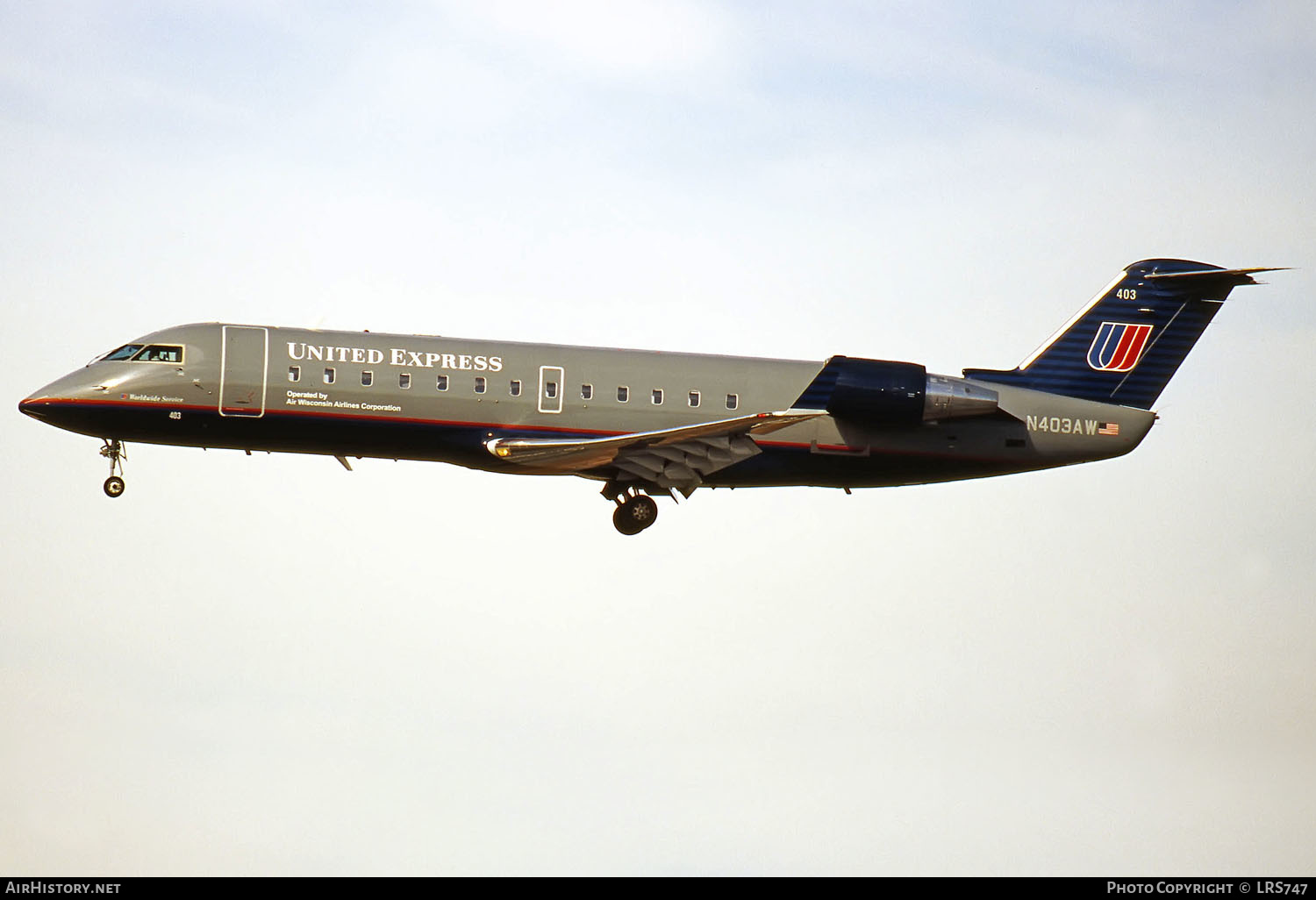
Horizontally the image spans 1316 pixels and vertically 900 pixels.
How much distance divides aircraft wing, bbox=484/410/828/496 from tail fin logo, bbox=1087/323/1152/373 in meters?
7.04

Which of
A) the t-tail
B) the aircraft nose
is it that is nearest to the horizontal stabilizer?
the t-tail

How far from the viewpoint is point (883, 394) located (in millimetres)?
38938

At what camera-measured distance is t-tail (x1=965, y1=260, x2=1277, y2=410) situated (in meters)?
41.8

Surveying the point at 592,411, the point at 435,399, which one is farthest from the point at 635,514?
the point at 435,399

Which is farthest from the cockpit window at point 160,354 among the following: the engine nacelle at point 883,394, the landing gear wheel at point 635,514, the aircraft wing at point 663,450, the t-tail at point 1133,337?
the t-tail at point 1133,337

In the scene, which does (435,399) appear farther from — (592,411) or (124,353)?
(124,353)

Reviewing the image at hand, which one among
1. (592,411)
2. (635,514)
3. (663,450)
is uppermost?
(592,411)

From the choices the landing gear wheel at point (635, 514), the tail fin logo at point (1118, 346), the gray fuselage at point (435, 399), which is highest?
the tail fin logo at point (1118, 346)

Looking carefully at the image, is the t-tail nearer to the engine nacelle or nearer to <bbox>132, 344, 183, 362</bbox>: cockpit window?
the engine nacelle

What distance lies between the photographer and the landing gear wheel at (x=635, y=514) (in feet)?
129

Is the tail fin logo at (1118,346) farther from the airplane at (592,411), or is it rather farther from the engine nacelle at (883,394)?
the engine nacelle at (883,394)

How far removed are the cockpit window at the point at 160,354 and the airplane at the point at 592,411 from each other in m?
0.04

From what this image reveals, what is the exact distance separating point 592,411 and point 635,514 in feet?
8.37

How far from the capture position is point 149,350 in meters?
37.5
